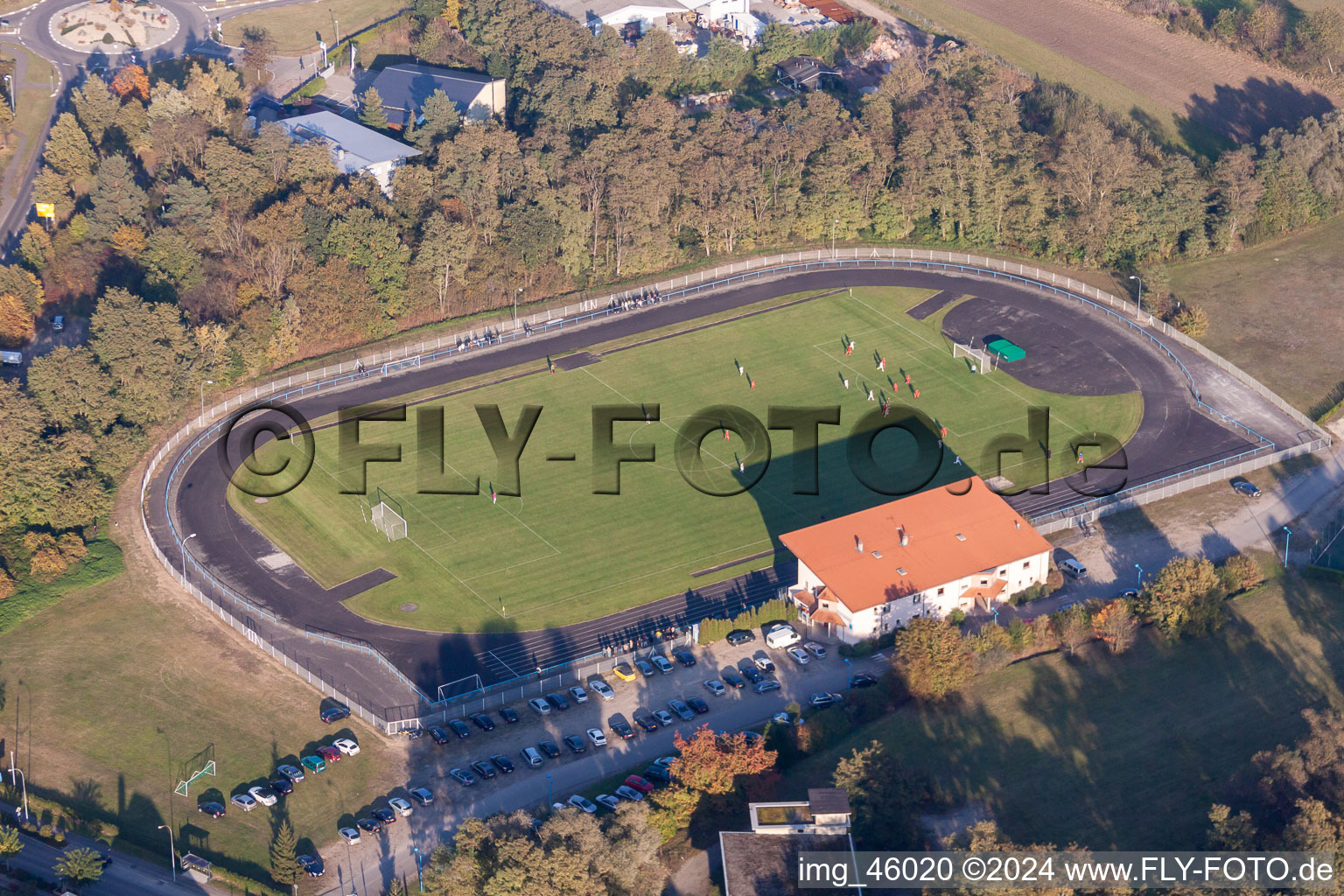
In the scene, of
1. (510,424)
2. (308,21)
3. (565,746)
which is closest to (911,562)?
(565,746)

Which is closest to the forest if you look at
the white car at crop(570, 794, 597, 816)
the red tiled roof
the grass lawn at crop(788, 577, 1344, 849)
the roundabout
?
the roundabout

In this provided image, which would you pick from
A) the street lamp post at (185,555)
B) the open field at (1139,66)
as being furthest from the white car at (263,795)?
the open field at (1139,66)

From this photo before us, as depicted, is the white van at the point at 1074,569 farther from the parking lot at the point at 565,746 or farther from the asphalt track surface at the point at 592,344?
the parking lot at the point at 565,746

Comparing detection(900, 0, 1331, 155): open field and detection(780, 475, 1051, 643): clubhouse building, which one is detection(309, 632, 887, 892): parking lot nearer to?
detection(780, 475, 1051, 643): clubhouse building

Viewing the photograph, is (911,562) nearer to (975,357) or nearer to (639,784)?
(639,784)

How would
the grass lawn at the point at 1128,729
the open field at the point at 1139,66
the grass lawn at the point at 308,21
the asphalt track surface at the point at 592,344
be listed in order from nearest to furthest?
the grass lawn at the point at 1128,729 → the asphalt track surface at the point at 592,344 → the open field at the point at 1139,66 → the grass lawn at the point at 308,21
